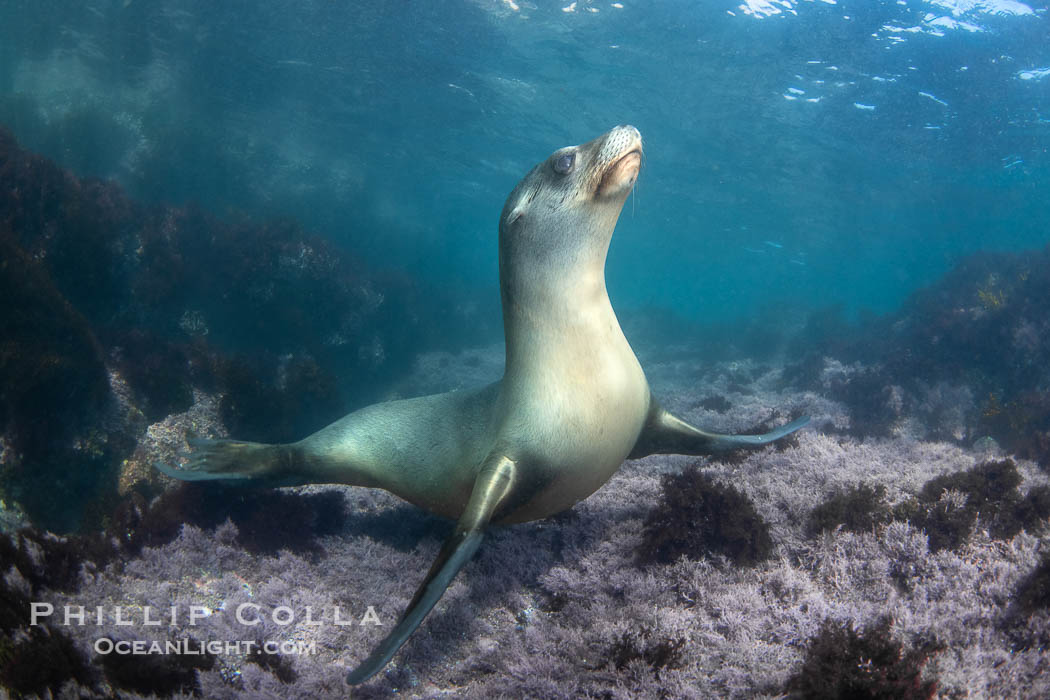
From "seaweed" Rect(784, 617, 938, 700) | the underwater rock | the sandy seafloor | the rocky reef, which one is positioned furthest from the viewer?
the underwater rock

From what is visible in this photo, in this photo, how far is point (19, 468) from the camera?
5.46m

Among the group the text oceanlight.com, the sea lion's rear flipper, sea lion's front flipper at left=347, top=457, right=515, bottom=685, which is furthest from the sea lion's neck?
the sea lion's rear flipper

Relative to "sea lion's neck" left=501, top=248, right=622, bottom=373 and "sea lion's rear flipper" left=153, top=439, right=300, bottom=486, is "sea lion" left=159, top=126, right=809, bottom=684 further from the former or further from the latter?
"sea lion's rear flipper" left=153, top=439, right=300, bottom=486

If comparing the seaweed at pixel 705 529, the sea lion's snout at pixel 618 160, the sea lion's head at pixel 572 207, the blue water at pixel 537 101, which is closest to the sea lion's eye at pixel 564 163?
the sea lion's head at pixel 572 207

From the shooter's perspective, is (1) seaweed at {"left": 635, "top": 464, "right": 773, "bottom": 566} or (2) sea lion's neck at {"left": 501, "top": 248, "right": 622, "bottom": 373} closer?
(2) sea lion's neck at {"left": 501, "top": 248, "right": 622, "bottom": 373}

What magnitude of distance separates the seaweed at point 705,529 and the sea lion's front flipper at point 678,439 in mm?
358

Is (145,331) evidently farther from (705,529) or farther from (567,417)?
(705,529)

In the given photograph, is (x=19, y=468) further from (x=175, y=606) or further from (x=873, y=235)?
(x=873, y=235)

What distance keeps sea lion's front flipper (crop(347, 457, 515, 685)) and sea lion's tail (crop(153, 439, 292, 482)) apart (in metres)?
1.93

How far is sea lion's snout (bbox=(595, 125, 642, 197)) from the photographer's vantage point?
2.50 metres

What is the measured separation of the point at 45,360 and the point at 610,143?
6.85 meters

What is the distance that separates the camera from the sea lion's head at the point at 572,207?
8.35ft

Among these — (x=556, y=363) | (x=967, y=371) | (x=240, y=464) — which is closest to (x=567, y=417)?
(x=556, y=363)

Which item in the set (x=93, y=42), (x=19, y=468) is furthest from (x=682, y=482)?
(x=93, y=42)
